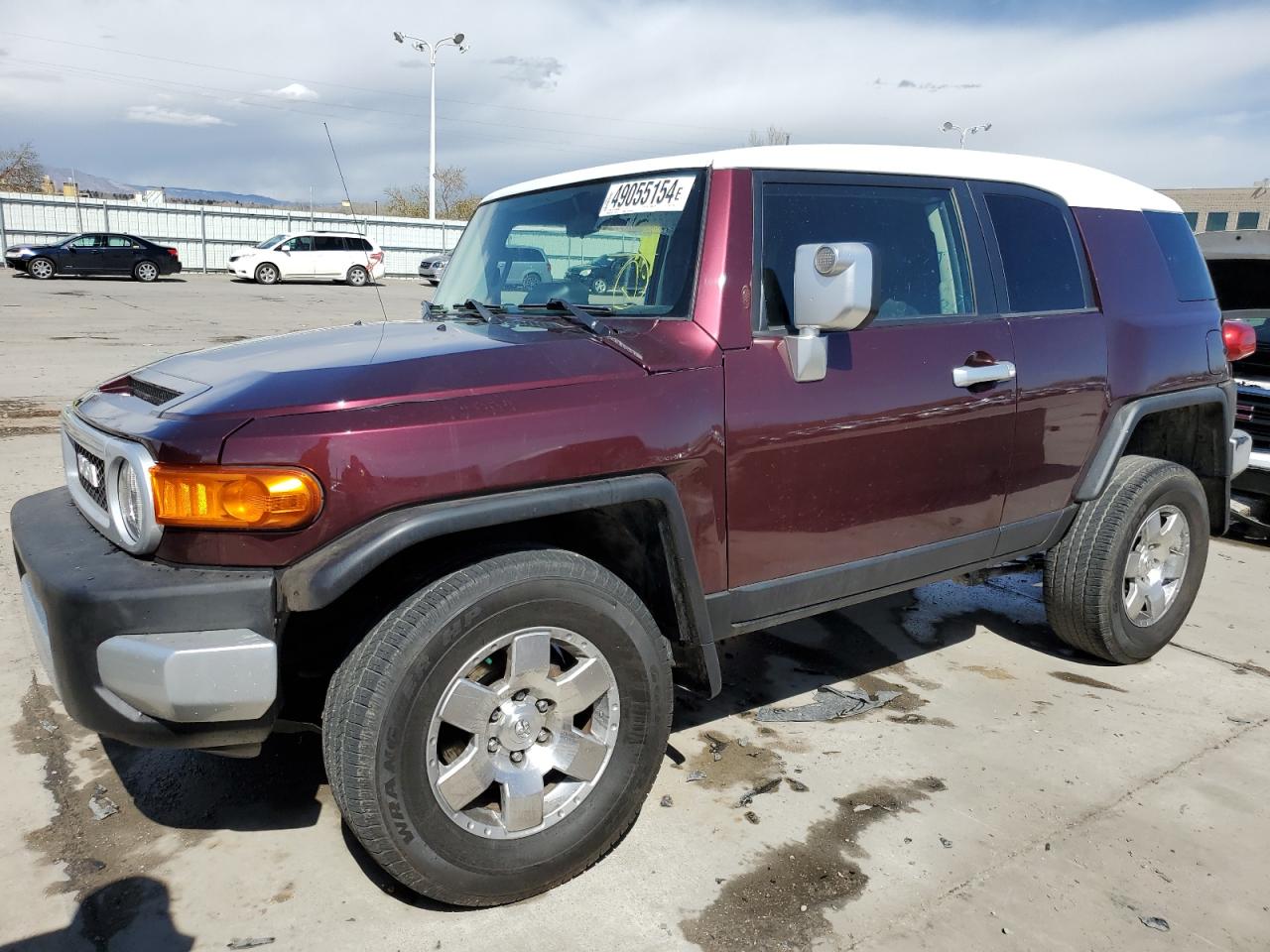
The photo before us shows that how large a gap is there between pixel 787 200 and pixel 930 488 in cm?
105

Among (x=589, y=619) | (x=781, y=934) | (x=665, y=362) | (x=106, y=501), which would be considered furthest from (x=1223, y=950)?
(x=106, y=501)

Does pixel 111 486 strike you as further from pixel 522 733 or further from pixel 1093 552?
pixel 1093 552

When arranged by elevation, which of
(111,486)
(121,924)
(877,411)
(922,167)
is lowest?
(121,924)

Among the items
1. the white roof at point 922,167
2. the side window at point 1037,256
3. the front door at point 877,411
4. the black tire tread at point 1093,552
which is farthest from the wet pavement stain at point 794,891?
the white roof at point 922,167

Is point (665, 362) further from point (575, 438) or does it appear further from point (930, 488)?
point (930, 488)

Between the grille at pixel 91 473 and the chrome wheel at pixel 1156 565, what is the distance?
3.66m

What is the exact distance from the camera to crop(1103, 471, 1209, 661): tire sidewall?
383 centimetres

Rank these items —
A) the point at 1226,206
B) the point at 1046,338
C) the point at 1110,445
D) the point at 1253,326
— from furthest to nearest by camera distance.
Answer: the point at 1226,206
the point at 1253,326
the point at 1110,445
the point at 1046,338

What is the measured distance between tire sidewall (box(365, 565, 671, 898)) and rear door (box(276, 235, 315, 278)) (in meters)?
27.5

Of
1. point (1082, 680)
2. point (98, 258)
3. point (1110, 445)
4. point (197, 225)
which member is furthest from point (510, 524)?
point (197, 225)

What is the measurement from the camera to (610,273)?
3033mm

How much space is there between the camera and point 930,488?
10.5 ft

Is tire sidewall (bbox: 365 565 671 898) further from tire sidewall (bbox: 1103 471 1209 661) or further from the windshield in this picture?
tire sidewall (bbox: 1103 471 1209 661)

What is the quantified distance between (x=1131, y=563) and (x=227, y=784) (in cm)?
353
